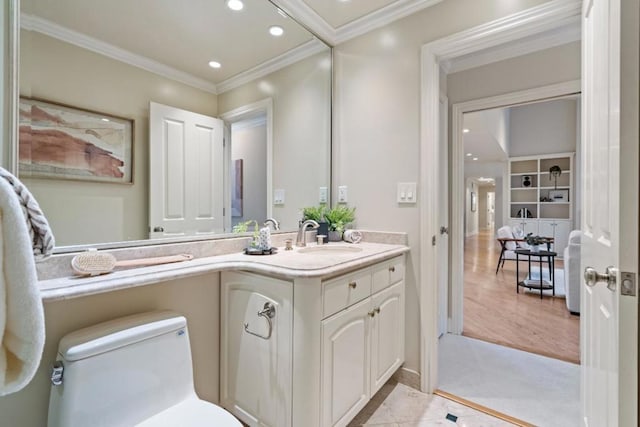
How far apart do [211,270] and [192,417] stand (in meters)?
0.53

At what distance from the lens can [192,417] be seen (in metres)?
1.02

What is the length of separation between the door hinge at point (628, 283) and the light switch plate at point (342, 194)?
1.59 metres

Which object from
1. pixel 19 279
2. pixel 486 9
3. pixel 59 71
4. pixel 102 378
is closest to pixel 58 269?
pixel 102 378

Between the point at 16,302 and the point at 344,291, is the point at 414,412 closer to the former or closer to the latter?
the point at 344,291

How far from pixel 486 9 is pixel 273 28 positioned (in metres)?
1.29

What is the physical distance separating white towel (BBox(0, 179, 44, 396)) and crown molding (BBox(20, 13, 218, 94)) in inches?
36.3

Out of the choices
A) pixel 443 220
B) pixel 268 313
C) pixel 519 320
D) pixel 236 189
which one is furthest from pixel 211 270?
pixel 519 320

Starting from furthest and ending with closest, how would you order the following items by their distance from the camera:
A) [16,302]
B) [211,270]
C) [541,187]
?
1. [541,187]
2. [211,270]
3. [16,302]

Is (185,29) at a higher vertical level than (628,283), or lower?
higher

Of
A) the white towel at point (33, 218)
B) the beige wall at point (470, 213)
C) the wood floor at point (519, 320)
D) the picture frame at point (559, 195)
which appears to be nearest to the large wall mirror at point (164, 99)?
the white towel at point (33, 218)

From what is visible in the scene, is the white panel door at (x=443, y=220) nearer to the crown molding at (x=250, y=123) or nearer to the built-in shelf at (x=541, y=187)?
the crown molding at (x=250, y=123)

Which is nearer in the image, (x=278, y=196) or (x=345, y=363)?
(x=345, y=363)

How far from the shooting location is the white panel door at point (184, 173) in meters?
1.43

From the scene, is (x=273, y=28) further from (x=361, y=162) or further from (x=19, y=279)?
(x=19, y=279)
